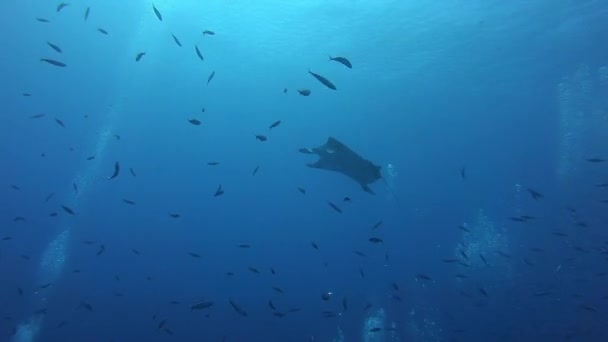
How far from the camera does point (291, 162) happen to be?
40844 millimetres

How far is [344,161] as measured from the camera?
1188 centimetres

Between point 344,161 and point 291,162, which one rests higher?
point 344,161

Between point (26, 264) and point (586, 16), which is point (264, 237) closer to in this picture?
point (26, 264)

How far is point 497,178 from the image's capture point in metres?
41.4

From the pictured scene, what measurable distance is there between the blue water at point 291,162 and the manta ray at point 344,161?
29.0ft

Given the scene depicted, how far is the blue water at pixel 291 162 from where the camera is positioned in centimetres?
2312

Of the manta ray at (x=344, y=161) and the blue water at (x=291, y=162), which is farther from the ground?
the manta ray at (x=344, y=161)

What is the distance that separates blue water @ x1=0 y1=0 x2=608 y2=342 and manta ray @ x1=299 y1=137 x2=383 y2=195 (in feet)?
29.0

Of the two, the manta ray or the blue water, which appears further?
the blue water

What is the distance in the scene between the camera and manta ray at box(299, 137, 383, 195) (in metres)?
11.5

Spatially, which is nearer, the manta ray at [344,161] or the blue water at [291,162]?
the manta ray at [344,161]

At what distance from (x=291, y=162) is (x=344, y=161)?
29039 millimetres

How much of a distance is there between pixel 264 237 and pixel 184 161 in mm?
10948

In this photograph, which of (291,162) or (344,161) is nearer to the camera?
(344,161)
